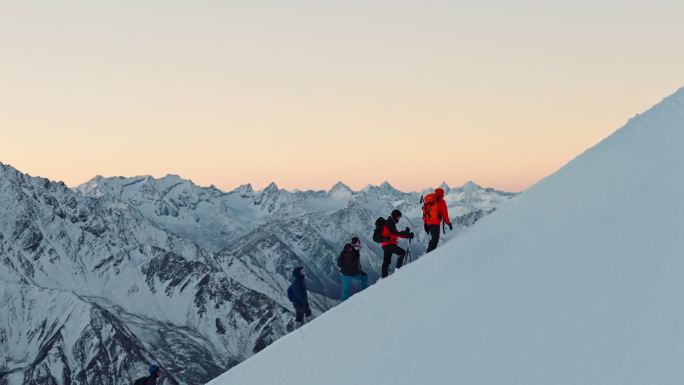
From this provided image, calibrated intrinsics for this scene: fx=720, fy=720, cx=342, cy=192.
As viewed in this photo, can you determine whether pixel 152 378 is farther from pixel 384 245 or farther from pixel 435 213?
pixel 435 213

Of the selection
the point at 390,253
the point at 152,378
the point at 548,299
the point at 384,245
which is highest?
the point at 384,245

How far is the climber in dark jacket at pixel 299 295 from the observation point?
23.1 m

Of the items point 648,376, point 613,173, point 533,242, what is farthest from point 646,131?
point 648,376

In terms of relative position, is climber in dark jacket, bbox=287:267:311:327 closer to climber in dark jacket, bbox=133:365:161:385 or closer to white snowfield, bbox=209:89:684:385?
climber in dark jacket, bbox=133:365:161:385

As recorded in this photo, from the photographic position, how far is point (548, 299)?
1095 centimetres

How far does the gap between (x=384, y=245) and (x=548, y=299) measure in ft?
37.3

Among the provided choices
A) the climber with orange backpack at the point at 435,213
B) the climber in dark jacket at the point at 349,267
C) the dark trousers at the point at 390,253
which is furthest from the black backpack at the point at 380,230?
the climber with orange backpack at the point at 435,213

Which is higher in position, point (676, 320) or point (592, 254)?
point (592, 254)

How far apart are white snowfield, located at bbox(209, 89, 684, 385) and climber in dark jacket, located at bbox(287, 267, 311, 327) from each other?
6.75 metres

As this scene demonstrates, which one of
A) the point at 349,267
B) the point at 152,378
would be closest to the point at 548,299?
the point at 349,267

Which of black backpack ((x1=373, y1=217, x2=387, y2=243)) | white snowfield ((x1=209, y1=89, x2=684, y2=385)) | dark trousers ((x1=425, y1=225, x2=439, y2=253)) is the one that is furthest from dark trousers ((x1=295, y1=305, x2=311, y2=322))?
white snowfield ((x1=209, y1=89, x2=684, y2=385))

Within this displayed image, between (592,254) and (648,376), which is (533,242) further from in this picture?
(648,376)

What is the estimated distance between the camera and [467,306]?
40.0ft

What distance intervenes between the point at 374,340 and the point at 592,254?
414 cm
